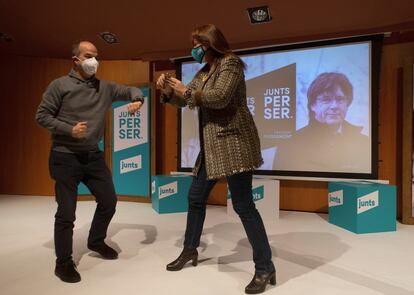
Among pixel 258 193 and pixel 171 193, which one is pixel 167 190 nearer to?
pixel 171 193

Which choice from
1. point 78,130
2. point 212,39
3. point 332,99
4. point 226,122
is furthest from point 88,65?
point 332,99

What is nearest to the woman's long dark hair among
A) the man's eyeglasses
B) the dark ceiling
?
the dark ceiling

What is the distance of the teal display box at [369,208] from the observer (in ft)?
9.47

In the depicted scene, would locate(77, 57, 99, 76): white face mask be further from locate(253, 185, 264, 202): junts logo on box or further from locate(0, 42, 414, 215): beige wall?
locate(0, 42, 414, 215): beige wall

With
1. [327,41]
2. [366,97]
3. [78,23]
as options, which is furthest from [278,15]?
[78,23]

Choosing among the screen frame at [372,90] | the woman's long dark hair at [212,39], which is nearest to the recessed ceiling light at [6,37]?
the screen frame at [372,90]

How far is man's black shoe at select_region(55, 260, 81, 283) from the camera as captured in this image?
184cm

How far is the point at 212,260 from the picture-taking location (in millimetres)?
2182

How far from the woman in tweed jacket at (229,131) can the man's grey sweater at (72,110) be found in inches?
18.8

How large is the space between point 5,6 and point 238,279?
334cm

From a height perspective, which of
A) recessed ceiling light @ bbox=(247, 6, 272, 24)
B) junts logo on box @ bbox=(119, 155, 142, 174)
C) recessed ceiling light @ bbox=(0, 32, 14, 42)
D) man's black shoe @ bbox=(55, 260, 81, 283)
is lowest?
man's black shoe @ bbox=(55, 260, 81, 283)

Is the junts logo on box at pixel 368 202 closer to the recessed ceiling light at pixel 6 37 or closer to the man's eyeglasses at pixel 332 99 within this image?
the man's eyeglasses at pixel 332 99

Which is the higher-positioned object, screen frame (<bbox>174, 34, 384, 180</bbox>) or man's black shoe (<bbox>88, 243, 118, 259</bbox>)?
screen frame (<bbox>174, 34, 384, 180</bbox>)

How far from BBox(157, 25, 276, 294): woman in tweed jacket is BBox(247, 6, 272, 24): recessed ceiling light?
1777 mm
